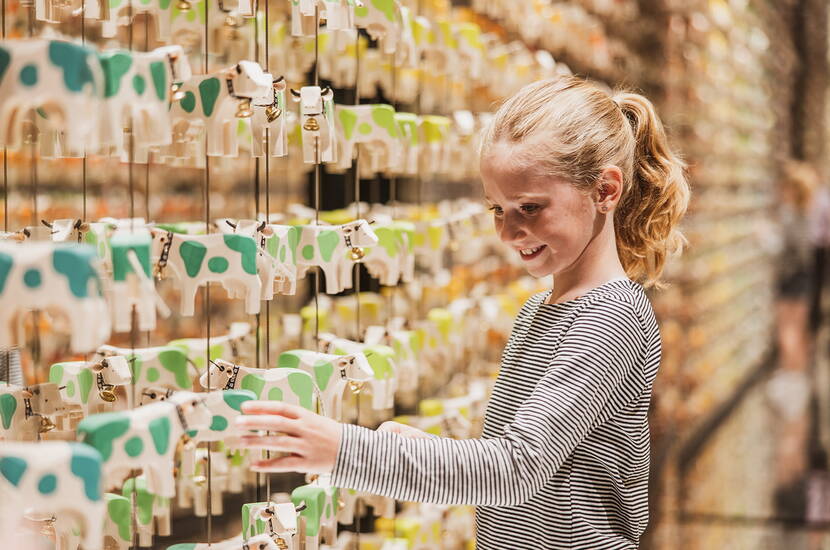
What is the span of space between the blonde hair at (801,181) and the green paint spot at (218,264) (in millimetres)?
4270

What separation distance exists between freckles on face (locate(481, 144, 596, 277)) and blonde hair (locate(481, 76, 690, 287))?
1 cm

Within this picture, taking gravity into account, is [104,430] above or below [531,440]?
above

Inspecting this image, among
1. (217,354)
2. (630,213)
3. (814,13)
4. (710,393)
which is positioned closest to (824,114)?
(814,13)

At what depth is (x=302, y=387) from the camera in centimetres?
123

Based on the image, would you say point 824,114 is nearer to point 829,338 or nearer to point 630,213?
point 829,338

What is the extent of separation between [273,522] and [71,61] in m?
0.60

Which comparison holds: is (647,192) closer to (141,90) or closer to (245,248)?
(245,248)

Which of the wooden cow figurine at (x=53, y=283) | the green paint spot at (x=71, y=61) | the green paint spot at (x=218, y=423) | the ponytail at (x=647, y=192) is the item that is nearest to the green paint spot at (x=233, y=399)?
the green paint spot at (x=218, y=423)

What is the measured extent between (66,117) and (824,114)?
4905 millimetres

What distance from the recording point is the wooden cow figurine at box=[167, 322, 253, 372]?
4.54 feet

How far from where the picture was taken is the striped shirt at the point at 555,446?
115 cm

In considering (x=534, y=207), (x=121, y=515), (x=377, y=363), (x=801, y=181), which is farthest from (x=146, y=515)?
(x=801, y=181)

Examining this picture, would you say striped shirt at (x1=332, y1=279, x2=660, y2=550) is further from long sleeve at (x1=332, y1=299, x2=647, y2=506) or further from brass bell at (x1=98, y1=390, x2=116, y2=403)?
brass bell at (x1=98, y1=390, x2=116, y2=403)

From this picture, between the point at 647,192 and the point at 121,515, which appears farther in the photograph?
the point at 647,192
